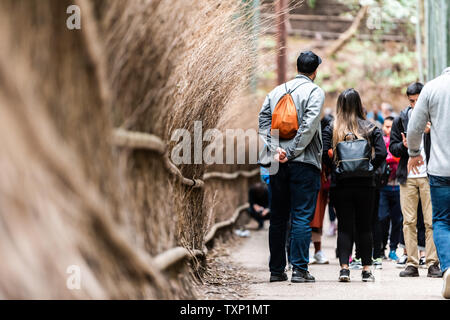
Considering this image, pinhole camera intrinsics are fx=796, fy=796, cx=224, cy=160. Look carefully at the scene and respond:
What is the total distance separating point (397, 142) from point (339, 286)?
198cm

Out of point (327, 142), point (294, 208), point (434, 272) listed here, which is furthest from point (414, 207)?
point (294, 208)

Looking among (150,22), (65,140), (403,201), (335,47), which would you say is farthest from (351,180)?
(335,47)

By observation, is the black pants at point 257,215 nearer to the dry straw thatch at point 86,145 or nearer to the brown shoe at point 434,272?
the brown shoe at point 434,272

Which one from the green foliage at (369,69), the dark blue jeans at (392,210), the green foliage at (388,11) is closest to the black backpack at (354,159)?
the dark blue jeans at (392,210)

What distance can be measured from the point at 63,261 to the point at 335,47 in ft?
89.6

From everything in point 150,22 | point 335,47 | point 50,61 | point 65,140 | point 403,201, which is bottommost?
point 403,201

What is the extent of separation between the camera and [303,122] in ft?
21.6

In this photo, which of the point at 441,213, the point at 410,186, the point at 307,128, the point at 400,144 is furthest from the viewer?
the point at 410,186

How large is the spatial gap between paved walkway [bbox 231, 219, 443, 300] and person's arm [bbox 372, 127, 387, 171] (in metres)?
1.02

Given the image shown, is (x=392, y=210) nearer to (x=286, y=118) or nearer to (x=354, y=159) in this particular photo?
(x=354, y=159)

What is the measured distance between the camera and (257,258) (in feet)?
29.9

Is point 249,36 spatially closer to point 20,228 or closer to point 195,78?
point 195,78

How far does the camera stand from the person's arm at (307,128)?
21.4ft

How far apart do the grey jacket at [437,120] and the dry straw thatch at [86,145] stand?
2.01 metres
